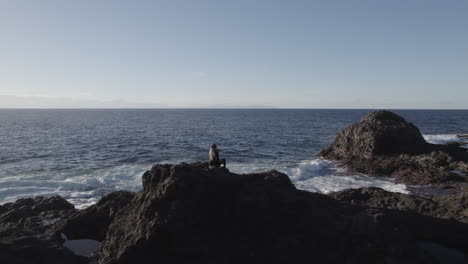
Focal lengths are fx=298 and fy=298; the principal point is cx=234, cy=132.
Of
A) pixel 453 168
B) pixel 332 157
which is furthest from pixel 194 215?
pixel 332 157

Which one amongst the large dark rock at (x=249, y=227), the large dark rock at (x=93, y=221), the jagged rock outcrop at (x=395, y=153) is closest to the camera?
the large dark rock at (x=249, y=227)

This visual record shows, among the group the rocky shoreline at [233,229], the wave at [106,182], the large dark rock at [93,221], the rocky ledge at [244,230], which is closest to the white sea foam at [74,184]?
the wave at [106,182]

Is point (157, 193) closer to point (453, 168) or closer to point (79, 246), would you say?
point (79, 246)

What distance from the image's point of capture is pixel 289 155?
35719 millimetres

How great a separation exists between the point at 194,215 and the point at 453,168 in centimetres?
2382

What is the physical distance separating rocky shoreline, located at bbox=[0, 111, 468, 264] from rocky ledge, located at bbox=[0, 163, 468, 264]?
29mm

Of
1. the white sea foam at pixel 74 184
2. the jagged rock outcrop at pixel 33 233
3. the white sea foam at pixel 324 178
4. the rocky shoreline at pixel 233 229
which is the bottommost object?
the white sea foam at pixel 324 178

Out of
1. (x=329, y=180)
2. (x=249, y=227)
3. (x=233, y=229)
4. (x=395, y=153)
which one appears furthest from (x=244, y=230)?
(x=395, y=153)

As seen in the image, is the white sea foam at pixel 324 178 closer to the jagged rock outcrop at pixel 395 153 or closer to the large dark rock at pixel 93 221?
the jagged rock outcrop at pixel 395 153

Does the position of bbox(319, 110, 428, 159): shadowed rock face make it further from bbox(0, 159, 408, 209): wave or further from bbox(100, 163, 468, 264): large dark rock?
bbox(100, 163, 468, 264): large dark rock

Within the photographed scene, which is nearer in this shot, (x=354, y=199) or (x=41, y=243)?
(x=41, y=243)

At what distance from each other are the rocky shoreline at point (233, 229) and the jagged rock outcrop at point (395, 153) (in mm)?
11769

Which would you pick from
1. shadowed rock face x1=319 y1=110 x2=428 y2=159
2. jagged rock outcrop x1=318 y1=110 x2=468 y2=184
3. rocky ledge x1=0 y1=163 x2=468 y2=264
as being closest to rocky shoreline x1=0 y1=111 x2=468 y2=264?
rocky ledge x1=0 y1=163 x2=468 y2=264

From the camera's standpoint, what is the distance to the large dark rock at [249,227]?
28.1 feet
